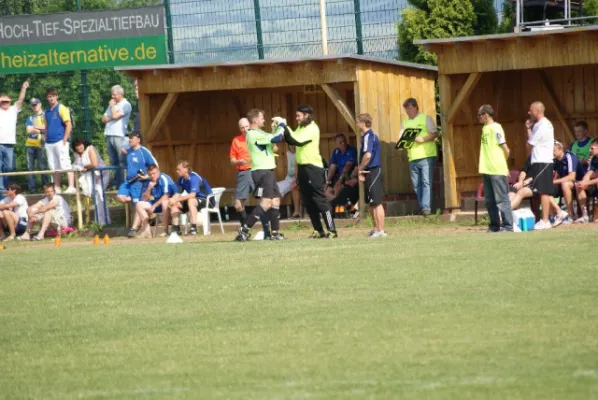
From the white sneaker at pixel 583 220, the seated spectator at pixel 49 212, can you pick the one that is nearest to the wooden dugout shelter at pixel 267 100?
the seated spectator at pixel 49 212

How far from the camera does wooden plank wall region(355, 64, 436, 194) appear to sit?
21766 mm

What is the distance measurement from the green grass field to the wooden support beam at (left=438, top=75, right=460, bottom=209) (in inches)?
250

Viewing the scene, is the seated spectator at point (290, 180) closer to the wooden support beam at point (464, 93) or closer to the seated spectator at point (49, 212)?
the wooden support beam at point (464, 93)

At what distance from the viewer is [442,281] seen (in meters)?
11.0

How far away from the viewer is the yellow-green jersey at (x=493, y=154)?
16922 millimetres

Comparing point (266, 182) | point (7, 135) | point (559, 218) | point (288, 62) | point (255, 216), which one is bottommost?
point (559, 218)

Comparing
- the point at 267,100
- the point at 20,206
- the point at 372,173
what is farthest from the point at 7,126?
the point at 372,173

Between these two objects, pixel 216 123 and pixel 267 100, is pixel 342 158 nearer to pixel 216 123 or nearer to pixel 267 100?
pixel 267 100

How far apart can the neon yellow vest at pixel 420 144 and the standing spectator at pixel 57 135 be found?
647 centimetres

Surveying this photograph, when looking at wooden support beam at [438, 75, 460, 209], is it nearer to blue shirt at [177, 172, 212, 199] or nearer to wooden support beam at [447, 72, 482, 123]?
wooden support beam at [447, 72, 482, 123]

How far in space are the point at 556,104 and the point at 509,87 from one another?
3.27ft

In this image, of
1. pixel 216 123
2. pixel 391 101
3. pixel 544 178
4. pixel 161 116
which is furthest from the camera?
pixel 216 123

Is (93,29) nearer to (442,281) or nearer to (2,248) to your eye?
(2,248)

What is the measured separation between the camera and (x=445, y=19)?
24250mm
